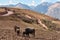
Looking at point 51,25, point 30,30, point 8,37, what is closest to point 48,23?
point 51,25

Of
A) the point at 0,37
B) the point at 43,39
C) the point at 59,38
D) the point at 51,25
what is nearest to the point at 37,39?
the point at 43,39

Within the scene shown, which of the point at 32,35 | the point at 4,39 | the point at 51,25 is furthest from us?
the point at 51,25

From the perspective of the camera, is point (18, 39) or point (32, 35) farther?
point (32, 35)

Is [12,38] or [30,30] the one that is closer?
A: [12,38]

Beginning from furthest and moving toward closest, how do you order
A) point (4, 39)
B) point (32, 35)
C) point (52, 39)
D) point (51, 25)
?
point (51, 25), point (32, 35), point (52, 39), point (4, 39)

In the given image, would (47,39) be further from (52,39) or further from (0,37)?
(0,37)

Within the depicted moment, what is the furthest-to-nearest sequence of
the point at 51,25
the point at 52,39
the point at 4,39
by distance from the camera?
1. the point at 51,25
2. the point at 52,39
3. the point at 4,39

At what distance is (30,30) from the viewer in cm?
2916

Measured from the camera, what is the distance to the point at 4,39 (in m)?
22.6

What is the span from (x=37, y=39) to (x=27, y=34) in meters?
4.19

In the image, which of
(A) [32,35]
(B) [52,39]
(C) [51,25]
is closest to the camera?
(B) [52,39]

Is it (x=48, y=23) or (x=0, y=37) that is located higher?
(x=0, y=37)

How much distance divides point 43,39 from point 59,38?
70.8 inches

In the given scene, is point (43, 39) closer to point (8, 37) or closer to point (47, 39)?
point (47, 39)
